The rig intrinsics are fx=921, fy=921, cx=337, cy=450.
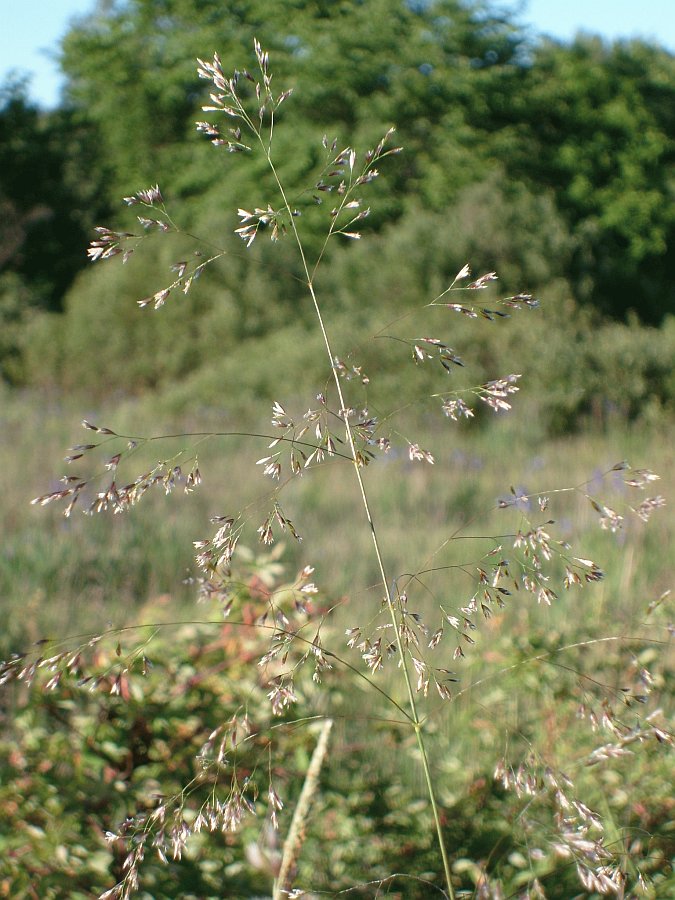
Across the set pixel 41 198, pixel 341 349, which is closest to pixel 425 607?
pixel 341 349

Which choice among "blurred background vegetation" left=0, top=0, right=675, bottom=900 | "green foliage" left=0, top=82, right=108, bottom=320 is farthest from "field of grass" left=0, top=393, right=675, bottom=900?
"green foliage" left=0, top=82, right=108, bottom=320

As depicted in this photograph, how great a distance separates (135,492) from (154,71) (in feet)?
71.5

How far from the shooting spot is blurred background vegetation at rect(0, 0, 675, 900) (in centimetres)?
197

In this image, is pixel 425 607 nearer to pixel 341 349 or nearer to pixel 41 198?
pixel 341 349

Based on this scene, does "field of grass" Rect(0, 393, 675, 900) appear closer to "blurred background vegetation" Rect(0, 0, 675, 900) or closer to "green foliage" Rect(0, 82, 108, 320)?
"blurred background vegetation" Rect(0, 0, 675, 900)

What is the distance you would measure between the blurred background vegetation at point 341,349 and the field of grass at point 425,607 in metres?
0.02

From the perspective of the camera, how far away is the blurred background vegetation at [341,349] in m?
1.97

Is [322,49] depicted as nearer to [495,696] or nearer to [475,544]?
[475,544]

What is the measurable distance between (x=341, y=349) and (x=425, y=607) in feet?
21.9

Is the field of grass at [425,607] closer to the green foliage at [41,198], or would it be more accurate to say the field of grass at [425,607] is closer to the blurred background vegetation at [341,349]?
the blurred background vegetation at [341,349]

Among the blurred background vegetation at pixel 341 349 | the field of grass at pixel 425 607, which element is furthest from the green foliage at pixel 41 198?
the field of grass at pixel 425 607

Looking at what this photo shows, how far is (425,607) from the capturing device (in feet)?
12.3

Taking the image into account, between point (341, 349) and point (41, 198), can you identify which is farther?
point (41, 198)

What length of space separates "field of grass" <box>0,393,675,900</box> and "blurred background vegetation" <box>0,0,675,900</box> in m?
0.02
